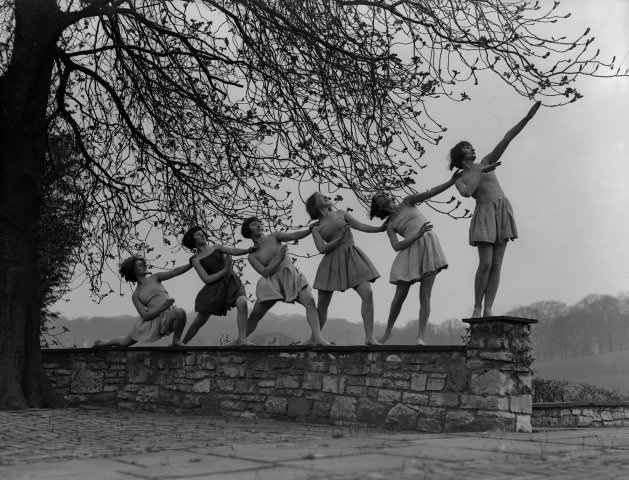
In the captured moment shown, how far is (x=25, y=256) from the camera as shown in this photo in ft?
37.1

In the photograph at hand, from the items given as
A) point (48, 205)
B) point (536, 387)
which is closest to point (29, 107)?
point (48, 205)

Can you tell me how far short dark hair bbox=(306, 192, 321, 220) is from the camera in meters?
9.84

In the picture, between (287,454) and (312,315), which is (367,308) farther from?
(287,454)

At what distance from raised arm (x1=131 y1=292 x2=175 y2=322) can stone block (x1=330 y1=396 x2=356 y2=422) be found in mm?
3564

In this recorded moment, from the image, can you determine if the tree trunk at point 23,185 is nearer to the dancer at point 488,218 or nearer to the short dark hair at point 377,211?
the short dark hair at point 377,211

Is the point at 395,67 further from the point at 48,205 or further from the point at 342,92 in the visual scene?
the point at 48,205

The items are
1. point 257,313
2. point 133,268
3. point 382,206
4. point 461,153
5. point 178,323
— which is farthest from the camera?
point 133,268

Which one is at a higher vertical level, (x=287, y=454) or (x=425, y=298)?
(x=425, y=298)

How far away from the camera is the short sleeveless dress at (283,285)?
397 inches

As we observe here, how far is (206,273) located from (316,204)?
224 centimetres

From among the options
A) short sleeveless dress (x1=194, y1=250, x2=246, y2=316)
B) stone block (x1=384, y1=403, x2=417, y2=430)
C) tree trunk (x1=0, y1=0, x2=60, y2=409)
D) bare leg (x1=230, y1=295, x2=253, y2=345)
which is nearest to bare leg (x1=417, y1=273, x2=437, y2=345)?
stone block (x1=384, y1=403, x2=417, y2=430)

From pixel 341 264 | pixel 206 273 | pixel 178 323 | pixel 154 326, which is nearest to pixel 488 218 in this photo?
pixel 341 264

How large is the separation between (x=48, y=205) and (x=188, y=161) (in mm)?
2769

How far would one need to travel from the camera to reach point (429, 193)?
922cm
